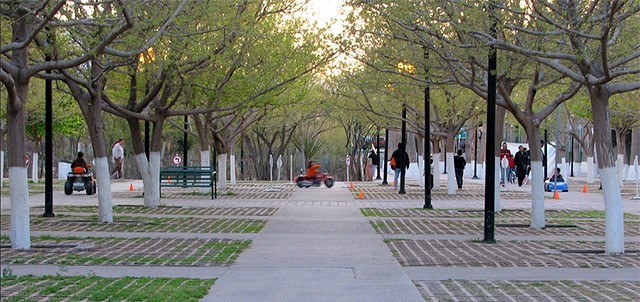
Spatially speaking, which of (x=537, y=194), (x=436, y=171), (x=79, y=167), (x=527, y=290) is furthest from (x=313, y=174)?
(x=527, y=290)

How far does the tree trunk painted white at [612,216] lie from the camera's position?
47.6ft

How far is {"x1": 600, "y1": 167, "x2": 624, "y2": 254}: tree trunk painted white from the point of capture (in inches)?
571

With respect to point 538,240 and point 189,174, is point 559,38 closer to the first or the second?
point 538,240

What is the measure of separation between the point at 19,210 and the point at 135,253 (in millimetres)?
1895

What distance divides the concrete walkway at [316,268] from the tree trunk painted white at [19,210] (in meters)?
3.27

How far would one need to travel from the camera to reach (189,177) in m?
29.1

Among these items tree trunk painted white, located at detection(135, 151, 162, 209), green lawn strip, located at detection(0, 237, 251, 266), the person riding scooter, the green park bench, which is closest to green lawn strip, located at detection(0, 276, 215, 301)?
green lawn strip, located at detection(0, 237, 251, 266)

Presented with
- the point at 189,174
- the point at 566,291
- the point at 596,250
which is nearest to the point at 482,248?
the point at 596,250

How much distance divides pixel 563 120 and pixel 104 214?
135 feet

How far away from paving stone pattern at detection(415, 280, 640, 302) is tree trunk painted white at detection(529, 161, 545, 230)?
7.43m

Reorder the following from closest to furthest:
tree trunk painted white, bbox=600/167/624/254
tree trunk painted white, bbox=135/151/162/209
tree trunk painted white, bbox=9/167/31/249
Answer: tree trunk painted white, bbox=9/167/31/249, tree trunk painted white, bbox=600/167/624/254, tree trunk painted white, bbox=135/151/162/209

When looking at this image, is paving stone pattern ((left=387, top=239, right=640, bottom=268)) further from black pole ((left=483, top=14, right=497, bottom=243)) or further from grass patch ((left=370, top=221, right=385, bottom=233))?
grass patch ((left=370, top=221, right=385, bottom=233))

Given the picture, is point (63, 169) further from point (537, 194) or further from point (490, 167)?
point (490, 167)

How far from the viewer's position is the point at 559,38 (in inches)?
610
